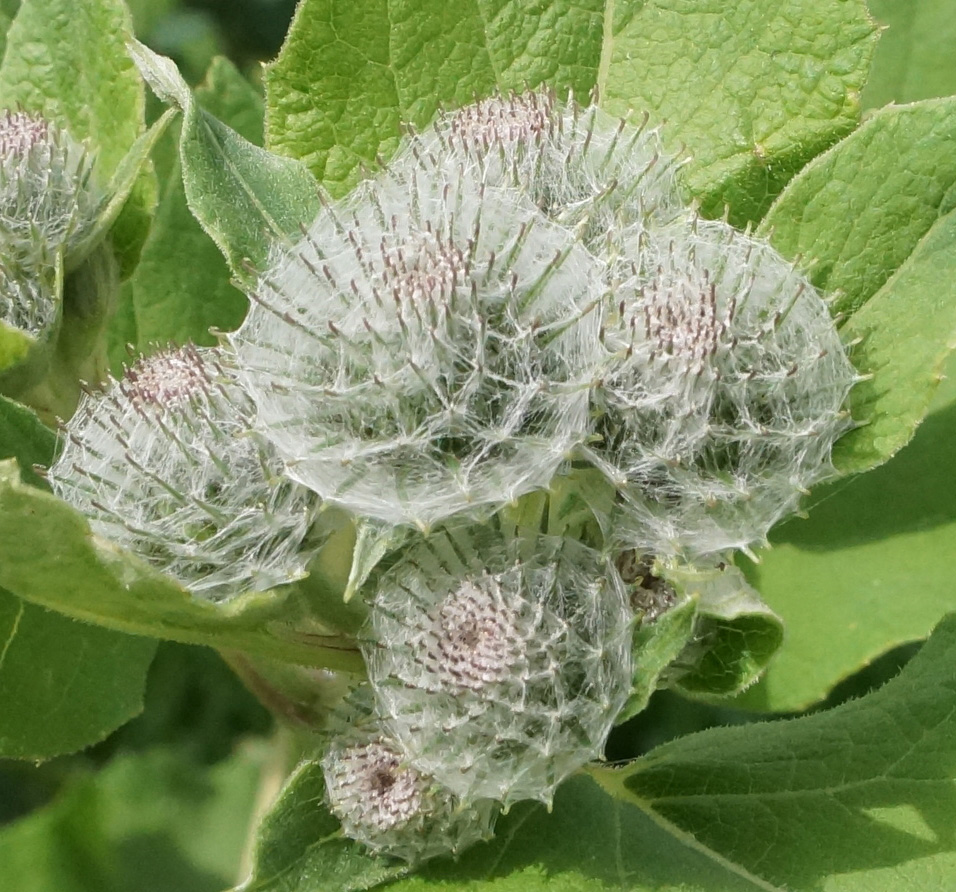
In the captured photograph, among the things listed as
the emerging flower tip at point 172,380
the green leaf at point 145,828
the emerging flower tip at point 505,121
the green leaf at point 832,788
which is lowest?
the green leaf at point 145,828

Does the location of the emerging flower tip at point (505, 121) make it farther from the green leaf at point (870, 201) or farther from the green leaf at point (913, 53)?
the green leaf at point (913, 53)

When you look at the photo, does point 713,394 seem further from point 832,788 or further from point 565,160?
point 832,788

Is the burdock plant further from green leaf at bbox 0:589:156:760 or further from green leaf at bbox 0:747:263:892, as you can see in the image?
green leaf at bbox 0:747:263:892

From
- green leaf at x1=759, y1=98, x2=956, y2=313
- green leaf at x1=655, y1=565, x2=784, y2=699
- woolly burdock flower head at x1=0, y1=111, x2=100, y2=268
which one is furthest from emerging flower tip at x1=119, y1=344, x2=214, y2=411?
green leaf at x1=759, y1=98, x2=956, y2=313

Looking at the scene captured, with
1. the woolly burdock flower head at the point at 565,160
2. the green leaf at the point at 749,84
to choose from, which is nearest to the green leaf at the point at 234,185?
the woolly burdock flower head at the point at 565,160

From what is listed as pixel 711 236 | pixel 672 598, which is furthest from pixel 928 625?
pixel 711 236

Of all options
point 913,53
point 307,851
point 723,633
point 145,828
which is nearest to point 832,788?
point 723,633
